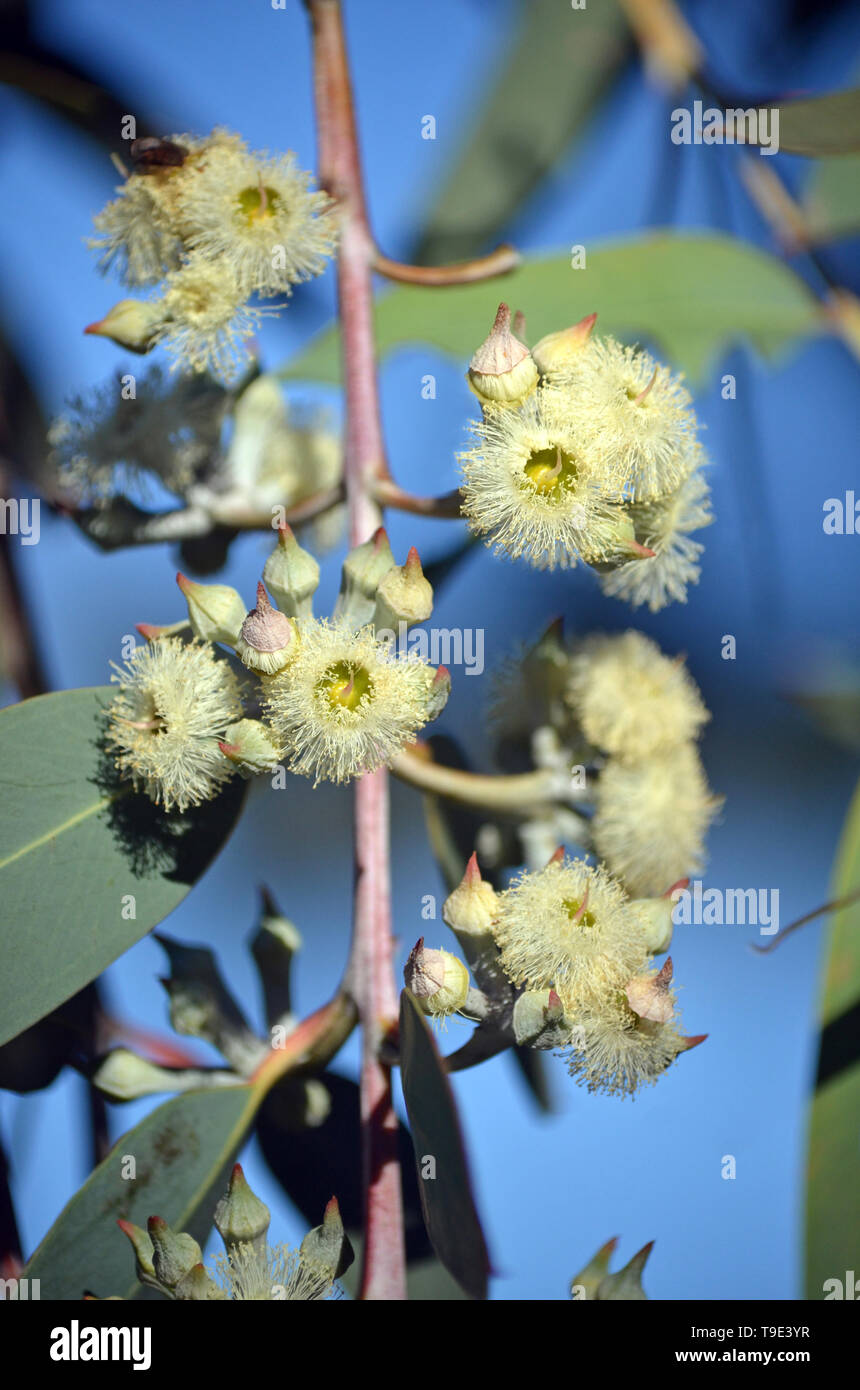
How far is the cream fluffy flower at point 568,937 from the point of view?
22.9 inches

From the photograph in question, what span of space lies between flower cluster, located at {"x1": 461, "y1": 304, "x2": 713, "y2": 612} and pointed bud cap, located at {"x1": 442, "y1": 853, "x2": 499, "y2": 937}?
0.19 metres

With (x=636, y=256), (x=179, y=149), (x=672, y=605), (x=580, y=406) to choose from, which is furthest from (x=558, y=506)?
(x=672, y=605)

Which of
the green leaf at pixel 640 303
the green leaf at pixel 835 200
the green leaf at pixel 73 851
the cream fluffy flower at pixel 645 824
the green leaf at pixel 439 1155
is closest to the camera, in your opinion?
the green leaf at pixel 439 1155

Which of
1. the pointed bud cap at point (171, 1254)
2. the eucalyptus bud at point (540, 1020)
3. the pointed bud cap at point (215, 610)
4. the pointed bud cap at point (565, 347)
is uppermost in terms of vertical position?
the pointed bud cap at point (565, 347)

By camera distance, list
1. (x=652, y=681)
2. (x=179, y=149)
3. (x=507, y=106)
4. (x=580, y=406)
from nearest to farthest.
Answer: (x=580, y=406)
(x=179, y=149)
(x=652, y=681)
(x=507, y=106)

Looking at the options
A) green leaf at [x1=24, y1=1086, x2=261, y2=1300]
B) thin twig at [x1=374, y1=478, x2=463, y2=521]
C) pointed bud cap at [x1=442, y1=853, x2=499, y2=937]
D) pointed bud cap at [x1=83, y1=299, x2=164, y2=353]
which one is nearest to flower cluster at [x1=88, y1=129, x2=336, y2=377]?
pointed bud cap at [x1=83, y1=299, x2=164, y2=353]

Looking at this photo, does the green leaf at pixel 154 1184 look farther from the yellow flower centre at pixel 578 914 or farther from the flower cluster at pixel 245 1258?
the yellow flower centre at pixel 578 914

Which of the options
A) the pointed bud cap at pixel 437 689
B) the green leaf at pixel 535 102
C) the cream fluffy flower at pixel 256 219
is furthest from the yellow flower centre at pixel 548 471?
the green leaf at pixel 535 102

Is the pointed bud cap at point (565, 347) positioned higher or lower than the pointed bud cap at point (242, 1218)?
higher

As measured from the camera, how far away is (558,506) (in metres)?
0.58

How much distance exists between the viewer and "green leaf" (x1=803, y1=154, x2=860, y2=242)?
3.72ft

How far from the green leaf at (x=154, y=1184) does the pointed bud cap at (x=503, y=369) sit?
1.50ft
